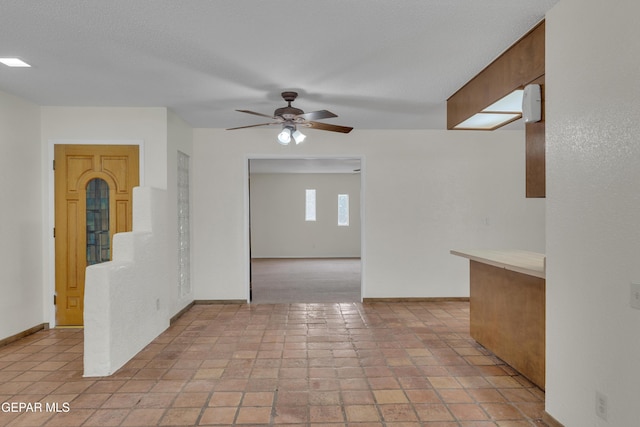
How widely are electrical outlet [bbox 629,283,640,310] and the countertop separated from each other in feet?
2.46

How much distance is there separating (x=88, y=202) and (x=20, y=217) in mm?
618

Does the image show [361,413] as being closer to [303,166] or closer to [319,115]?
[319,115]

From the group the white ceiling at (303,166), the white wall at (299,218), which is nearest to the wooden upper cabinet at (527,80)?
the white ceiling at (303,166)

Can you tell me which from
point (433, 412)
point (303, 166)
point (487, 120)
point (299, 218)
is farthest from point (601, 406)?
point (299, 218)

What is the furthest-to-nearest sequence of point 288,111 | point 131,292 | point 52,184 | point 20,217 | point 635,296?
1. point 52,184
2. point 20,217
3. point 288,111
4. point 131,292
5. point 635,296

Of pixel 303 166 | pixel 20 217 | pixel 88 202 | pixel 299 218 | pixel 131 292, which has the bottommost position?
pixel 131 292

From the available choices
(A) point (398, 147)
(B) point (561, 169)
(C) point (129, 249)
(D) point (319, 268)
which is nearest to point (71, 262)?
(C) point (129, 249)

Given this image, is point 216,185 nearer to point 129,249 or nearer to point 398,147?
point 129,249

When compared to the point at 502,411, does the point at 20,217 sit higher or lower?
higher

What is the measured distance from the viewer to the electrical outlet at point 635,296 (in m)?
1.71

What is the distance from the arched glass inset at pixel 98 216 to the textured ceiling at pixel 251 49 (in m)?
0.90

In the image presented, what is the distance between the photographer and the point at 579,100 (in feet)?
6.89

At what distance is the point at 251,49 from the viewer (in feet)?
9.59

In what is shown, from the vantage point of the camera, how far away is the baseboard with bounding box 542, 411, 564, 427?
227cm
